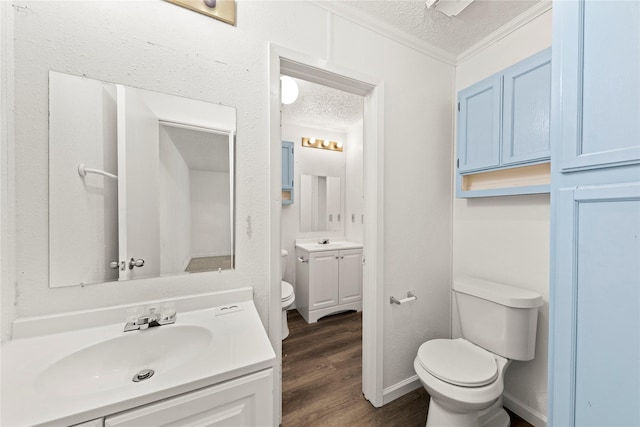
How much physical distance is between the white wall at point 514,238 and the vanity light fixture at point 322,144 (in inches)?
68.7

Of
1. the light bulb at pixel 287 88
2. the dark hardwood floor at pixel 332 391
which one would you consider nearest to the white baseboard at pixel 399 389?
the dark hardwood floor at pixel 332 391

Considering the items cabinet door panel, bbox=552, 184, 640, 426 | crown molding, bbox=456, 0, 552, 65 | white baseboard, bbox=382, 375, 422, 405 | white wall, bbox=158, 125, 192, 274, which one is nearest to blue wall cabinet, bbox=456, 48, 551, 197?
crown molding, bbox=456, 0, 552, 65

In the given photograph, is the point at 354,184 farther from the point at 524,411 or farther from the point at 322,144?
the point at 524,411

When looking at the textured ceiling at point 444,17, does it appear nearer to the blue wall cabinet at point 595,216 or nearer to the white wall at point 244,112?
the white wall at point 244,112

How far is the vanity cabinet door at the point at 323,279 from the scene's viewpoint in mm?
2564

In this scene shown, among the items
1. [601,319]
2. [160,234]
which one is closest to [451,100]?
[601,319]

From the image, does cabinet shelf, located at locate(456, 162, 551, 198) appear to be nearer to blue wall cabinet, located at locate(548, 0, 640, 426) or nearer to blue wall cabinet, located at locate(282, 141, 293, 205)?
blue wall cabinet, located at locate(548, 0, 640, 426)

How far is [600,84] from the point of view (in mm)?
612

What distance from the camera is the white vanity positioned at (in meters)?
2.57

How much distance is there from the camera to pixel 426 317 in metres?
1.66

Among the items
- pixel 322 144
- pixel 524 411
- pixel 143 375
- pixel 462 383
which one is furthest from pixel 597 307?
pixel 322 144

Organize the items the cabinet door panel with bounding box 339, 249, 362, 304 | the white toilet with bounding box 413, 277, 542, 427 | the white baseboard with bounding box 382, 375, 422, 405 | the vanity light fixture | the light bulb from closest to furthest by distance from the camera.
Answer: the white toilet with bounding box 413, 277, 542, 427 → the white baseboard with bounding box 382, 375, 422, 405 → the light bulb → the cabinet door panel with bounding box 339, 249, 362, 304 → the vanity light fixture

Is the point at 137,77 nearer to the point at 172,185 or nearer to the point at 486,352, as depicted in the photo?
the point at 172,185

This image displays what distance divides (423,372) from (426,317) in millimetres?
499
